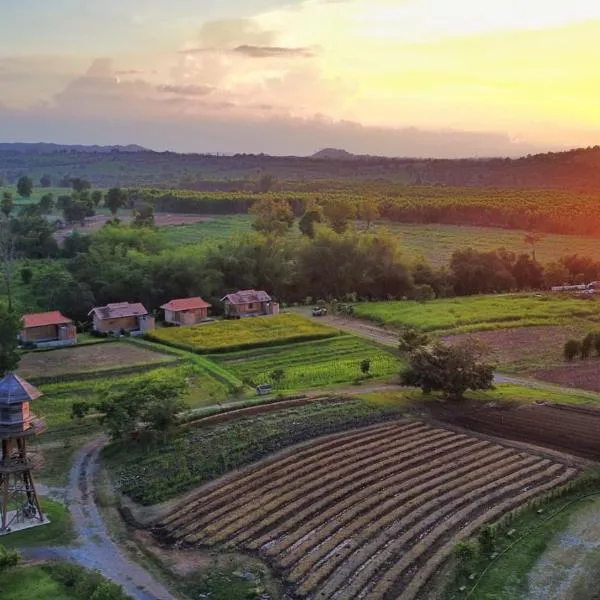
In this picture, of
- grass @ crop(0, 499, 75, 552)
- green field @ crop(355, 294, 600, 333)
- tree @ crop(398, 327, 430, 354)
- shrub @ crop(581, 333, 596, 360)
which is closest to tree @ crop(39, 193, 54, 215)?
green field @ crop(355, 294, 600, 333)

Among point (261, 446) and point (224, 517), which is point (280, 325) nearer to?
point (261, 446)

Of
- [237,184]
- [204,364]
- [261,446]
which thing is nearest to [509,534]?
[261,446]

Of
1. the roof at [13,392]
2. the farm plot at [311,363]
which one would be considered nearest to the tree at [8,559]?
the roof at [13,392]

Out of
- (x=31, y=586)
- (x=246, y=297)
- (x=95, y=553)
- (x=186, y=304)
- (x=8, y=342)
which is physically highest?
(x=8, y=342)

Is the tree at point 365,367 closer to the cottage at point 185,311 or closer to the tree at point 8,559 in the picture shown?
the cottage at point 185,311

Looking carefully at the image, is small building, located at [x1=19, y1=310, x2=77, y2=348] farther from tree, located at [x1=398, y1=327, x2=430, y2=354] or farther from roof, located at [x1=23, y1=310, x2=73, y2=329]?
tree, located at [x1=398, y1=327, x2=430, y2=354]

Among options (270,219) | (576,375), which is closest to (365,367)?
(576,375)

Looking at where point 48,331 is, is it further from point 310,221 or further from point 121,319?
point 310,221
